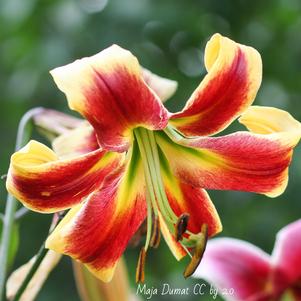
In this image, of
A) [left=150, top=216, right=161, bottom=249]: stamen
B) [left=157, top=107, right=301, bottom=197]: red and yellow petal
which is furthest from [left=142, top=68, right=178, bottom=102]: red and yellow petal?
[left=150, top=216, right=161, bottom=249]: stamen

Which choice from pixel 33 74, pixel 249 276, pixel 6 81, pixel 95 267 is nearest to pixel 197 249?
pixel 95 267

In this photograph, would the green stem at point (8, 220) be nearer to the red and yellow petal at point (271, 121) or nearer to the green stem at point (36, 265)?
the green stem at point (36, 265)

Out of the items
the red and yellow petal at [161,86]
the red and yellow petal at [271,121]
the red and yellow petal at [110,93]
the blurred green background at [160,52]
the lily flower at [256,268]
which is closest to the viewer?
the red and yellow petal at [110,93]

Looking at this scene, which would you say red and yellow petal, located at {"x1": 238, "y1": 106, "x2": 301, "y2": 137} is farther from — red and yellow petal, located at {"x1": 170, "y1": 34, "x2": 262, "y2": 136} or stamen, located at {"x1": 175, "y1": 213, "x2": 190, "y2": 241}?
stamen, located at {"x1": 175, "y1": 213, "x2": 190, "y2": 241}

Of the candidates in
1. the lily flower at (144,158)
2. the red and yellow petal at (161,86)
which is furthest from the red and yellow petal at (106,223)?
the red and yellow petal at (161,86)

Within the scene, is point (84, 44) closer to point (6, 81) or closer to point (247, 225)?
point (6, 81)

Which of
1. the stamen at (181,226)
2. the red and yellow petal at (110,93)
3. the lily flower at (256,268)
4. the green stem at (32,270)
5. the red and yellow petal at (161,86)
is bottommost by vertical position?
the lily flower at (256,268)

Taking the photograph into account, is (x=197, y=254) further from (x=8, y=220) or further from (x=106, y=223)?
(x=8, y=220)

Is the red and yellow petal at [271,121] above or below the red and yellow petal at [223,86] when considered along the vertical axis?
below
